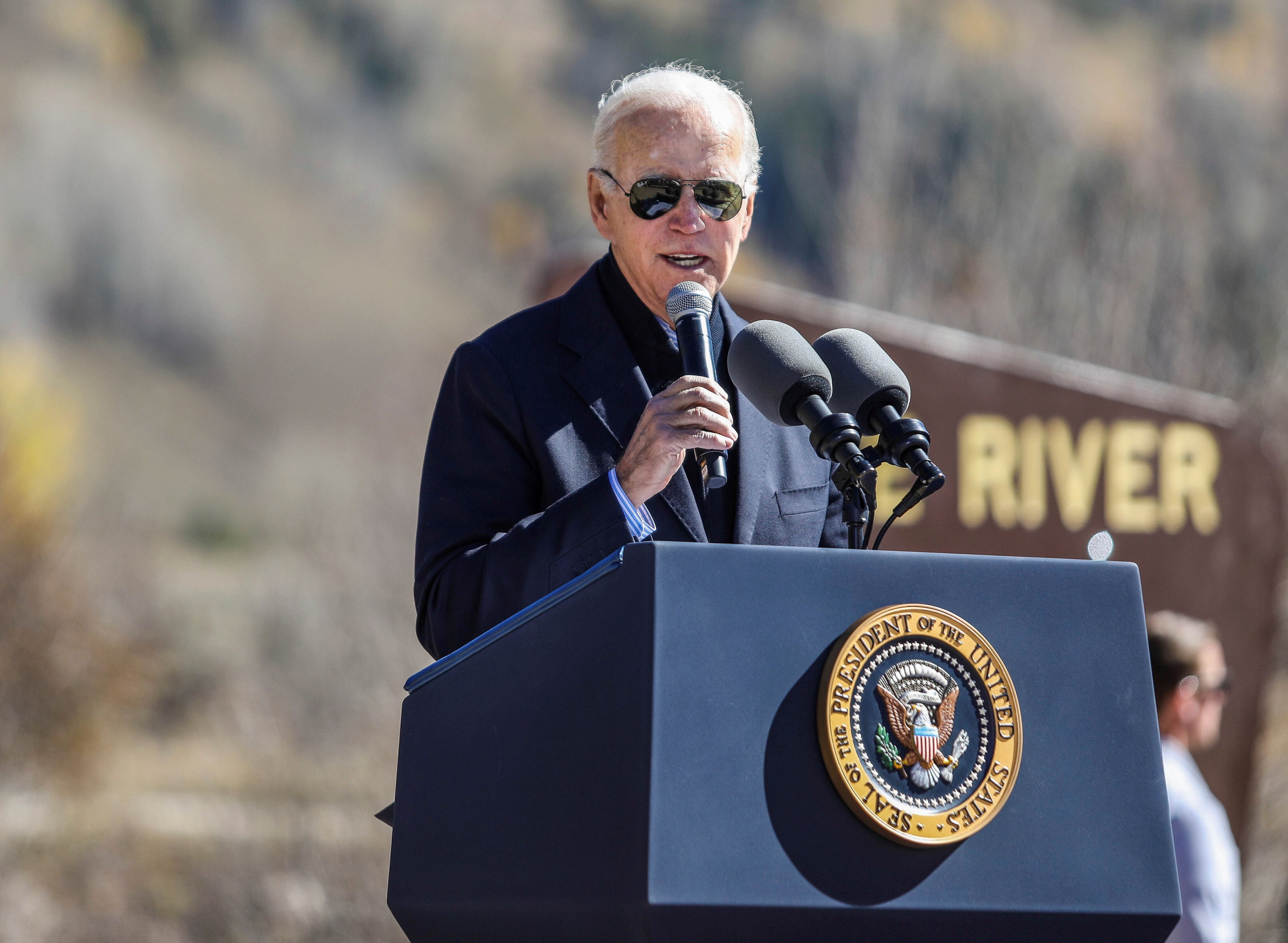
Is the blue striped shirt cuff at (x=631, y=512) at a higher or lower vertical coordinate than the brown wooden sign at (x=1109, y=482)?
lower

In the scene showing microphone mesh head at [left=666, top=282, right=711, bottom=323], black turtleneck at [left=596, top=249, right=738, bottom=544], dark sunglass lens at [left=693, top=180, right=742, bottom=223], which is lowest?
microphone mesh head at [left=666, top=282, right=711, bottom=323]

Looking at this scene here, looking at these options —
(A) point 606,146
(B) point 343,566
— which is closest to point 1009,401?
(A) point 606,146

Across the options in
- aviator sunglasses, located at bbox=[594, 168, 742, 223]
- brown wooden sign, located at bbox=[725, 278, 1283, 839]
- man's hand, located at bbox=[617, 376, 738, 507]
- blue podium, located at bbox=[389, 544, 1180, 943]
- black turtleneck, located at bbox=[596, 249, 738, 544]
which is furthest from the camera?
brown wooden sign, located at bbox=[725, 278, 1283, 839]

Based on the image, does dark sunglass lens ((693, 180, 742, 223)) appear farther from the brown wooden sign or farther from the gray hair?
the brown wooden sign

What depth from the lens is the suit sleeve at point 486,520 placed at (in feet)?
5.63

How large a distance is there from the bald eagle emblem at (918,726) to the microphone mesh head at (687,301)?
0.56m

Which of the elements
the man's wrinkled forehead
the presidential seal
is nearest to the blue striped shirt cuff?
the presidential seal

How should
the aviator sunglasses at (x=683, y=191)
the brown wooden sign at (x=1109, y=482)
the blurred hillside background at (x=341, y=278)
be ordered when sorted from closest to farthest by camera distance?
the aviator sunglasses at (x=683, y=191)
the brown wooden sign at (x=1109, y=482)
the blurred hillside background at (x=341, y=278)

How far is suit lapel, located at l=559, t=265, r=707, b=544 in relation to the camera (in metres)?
1.94

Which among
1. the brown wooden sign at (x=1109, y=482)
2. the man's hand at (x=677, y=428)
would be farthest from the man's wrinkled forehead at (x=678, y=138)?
the brown wooden sign at (x=1109, y=482)

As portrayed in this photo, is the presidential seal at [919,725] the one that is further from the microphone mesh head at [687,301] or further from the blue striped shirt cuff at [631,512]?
the microphone mesh head at [687,301]

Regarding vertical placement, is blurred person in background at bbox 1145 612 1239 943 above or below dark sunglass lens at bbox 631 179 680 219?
below

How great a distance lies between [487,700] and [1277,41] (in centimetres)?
3206

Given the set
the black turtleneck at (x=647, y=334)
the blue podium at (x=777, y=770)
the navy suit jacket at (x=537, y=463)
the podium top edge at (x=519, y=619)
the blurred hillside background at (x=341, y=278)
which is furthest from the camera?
the blurred hillside background at (x=341, y=278)
